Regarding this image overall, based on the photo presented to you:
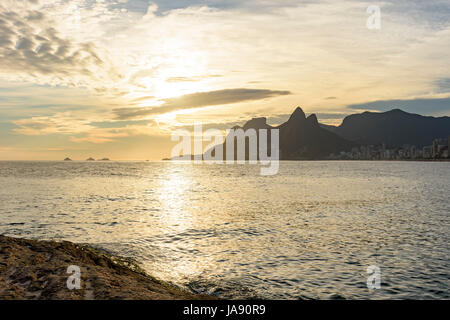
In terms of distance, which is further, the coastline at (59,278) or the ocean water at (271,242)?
the ocean water at (271,242)

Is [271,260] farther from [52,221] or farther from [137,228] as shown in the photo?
[52,221]

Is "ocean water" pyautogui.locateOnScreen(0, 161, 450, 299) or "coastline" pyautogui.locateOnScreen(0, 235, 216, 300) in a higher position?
"coastline" pyautogui.locateOnScreen(0, 235, 216, 300)

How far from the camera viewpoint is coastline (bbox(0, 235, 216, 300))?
9039 millimetres

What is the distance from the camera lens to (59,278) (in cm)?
996

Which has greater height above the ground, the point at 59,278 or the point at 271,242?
the point at 59,278

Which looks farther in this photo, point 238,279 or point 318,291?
point 238,279

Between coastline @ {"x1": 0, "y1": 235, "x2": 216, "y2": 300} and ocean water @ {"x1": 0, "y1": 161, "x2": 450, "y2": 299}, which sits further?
ocean water @ {"x1": 0, "y1": 161, "x2": 450, "y2": 299}

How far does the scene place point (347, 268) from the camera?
51.7 feet

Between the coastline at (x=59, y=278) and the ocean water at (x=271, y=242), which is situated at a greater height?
the coastline at (x=59, y=278)

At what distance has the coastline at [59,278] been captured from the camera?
356 inches

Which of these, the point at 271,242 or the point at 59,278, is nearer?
the point at 59,278
